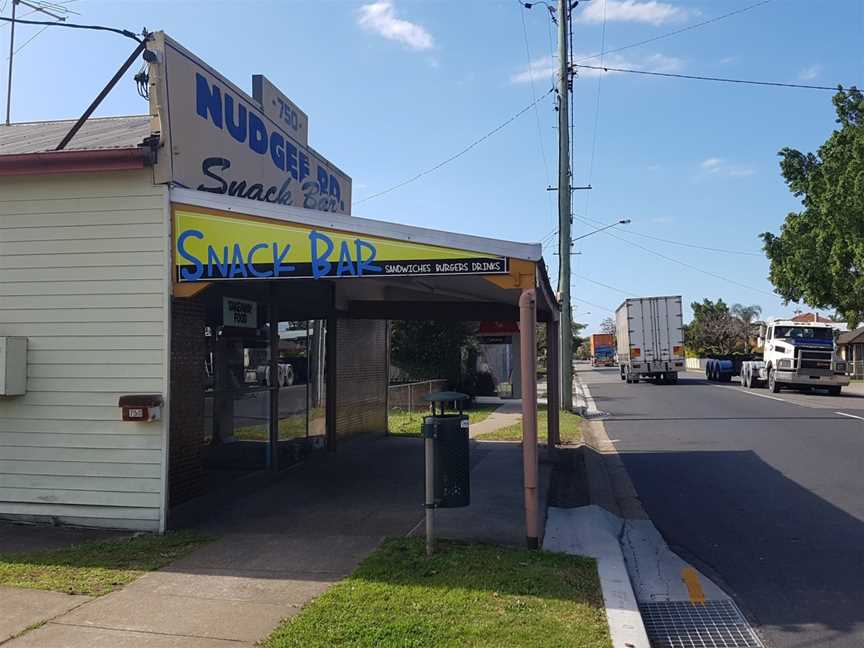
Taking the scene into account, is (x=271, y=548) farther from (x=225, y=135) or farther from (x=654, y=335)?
(x=654, y=335)

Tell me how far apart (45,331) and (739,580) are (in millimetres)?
7049

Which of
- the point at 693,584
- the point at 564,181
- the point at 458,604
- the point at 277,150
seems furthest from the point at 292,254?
the point at 564,181

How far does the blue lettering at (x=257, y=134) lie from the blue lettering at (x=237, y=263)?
2.78 meters

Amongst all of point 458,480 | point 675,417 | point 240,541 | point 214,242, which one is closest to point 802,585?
point 458,480

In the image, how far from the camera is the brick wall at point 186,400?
→ 7996 millimetres

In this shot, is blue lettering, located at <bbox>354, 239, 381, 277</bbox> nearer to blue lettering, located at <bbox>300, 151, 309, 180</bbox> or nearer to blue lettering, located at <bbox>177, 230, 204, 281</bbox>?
blue lettering, located at <bbox>177, 230, 204, 281</bbox>

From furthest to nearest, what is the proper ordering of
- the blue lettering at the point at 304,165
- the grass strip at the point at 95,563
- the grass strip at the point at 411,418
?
the grass strip at the point at 411,418, the blue lettering at the point at 304,165, the grass strip at the point at 95,563

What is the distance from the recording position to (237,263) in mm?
7406

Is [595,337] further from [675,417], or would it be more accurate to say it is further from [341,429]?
[341,429]

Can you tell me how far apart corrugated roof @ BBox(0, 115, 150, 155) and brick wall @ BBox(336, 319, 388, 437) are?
5121 millimetres

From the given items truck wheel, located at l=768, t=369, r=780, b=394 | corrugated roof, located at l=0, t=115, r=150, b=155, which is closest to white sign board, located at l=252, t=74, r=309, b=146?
corrugated roof, located at l=0, t=115, r=150, b=155

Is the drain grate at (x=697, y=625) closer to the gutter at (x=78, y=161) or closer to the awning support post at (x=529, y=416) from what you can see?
the awning support post at (x=529, y=416)

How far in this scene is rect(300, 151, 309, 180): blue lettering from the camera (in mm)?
11805

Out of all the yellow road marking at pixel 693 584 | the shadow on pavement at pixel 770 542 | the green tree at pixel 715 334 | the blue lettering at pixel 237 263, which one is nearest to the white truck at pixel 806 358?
the shadow on pavement at pixel 770 542
